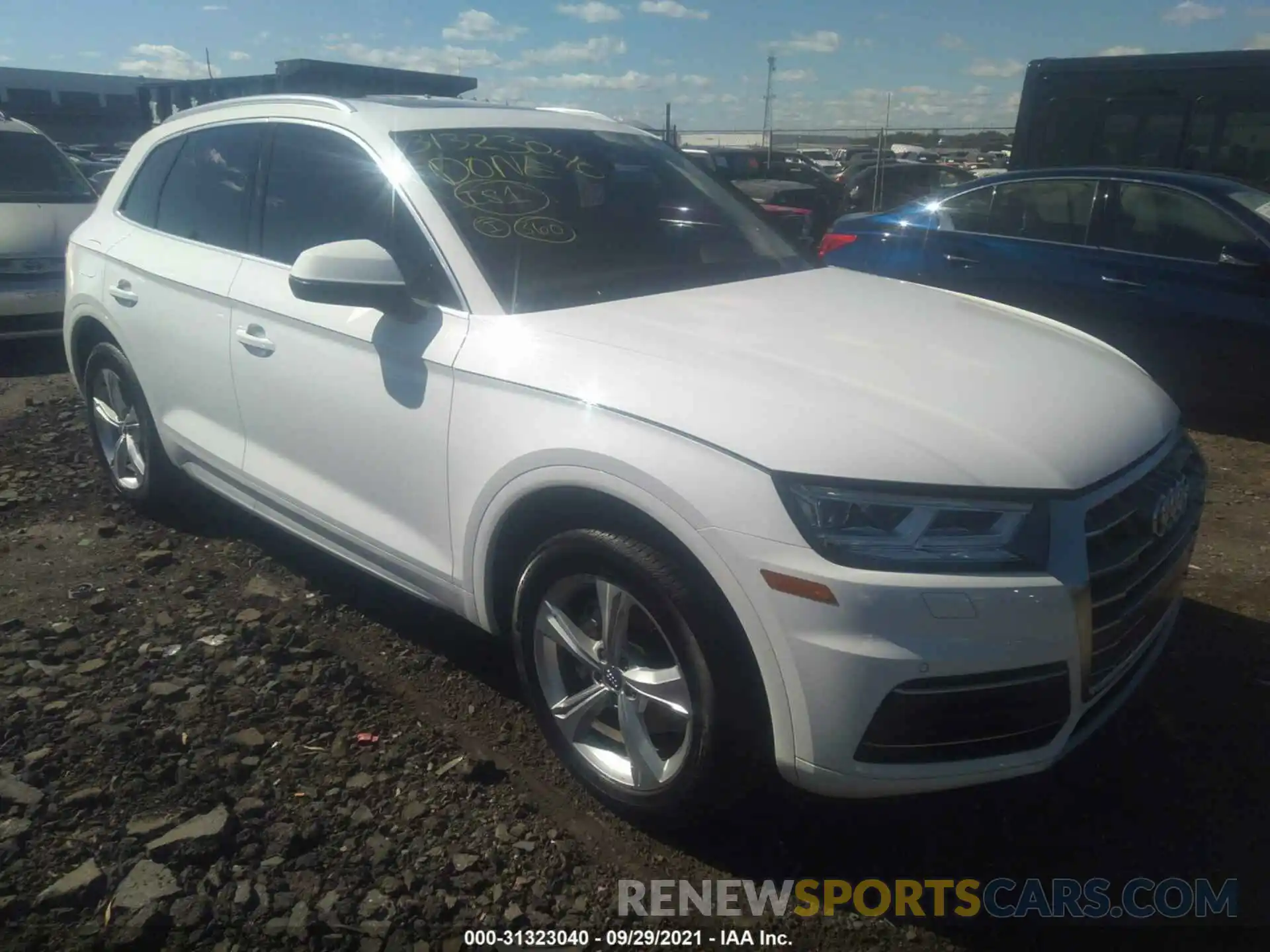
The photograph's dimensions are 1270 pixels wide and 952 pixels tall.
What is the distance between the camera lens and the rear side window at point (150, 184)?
4.20 meters

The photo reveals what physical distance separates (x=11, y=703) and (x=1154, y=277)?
6.09 meters

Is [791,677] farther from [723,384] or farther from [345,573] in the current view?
[345,573]

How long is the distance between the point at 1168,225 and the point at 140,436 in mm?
5777

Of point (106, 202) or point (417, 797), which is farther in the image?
point (106, 202)

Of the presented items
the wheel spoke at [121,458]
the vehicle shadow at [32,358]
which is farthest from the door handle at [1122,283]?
the vehicle shadow at [32,358]

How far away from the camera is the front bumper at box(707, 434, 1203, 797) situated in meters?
2.00

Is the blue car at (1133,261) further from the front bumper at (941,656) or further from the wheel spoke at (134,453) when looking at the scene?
the wheel spoke at (134,453)

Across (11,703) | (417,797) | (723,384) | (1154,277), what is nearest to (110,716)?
(11,703)

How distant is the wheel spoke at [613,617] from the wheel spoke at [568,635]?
7 centimetres

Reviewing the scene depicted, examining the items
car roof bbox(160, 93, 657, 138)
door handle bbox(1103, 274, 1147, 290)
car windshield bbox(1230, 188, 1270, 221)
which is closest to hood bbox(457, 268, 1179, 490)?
car roof bbox(160, 93, 657, 138)

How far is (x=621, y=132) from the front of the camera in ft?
12.6

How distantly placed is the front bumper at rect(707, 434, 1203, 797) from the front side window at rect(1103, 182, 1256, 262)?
442 cm

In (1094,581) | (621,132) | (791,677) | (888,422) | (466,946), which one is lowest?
(466,946)

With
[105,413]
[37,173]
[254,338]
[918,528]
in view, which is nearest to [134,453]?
[105,413]
